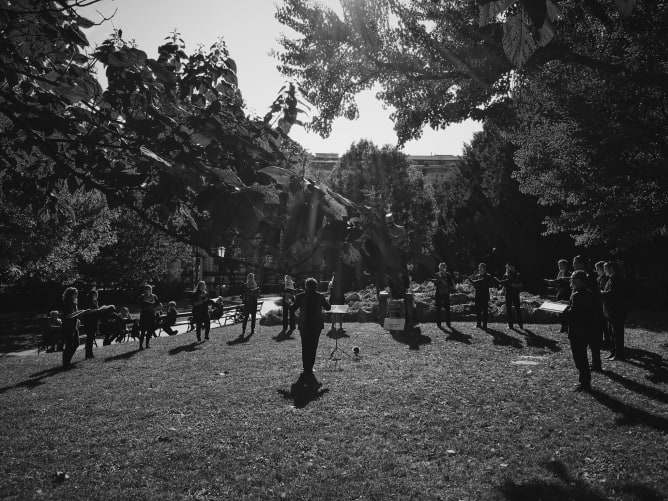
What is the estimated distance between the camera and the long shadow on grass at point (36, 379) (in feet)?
31.3

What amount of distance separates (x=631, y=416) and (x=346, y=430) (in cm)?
425

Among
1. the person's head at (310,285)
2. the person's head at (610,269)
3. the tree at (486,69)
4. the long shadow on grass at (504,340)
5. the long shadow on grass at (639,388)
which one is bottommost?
the long shadow on grass at (639,388)

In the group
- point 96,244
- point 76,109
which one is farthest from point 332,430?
point 96,244

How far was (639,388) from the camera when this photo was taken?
25.8 ft

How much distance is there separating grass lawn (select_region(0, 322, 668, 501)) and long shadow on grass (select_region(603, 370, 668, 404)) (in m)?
0.04

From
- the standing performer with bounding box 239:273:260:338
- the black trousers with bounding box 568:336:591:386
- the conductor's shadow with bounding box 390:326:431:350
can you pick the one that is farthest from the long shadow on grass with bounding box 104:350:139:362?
the black trousers with bounding box 568:336:591:386

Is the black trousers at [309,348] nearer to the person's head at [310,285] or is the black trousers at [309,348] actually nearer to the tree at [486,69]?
the person's head at [310,285]

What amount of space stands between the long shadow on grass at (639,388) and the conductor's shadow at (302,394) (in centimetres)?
551

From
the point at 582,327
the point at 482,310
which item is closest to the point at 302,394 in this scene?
the point at 582,327

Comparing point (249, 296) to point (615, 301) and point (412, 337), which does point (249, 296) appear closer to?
point (412, 337)

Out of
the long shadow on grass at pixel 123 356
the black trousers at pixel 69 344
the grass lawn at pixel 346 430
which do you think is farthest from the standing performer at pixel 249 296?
the black trousers at pixel 69 344

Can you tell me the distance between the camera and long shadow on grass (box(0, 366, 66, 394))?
955cm

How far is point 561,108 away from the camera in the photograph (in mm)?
11430

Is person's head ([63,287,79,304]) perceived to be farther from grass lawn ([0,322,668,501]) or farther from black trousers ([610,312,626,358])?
black trousers ([610,312,626,358])
